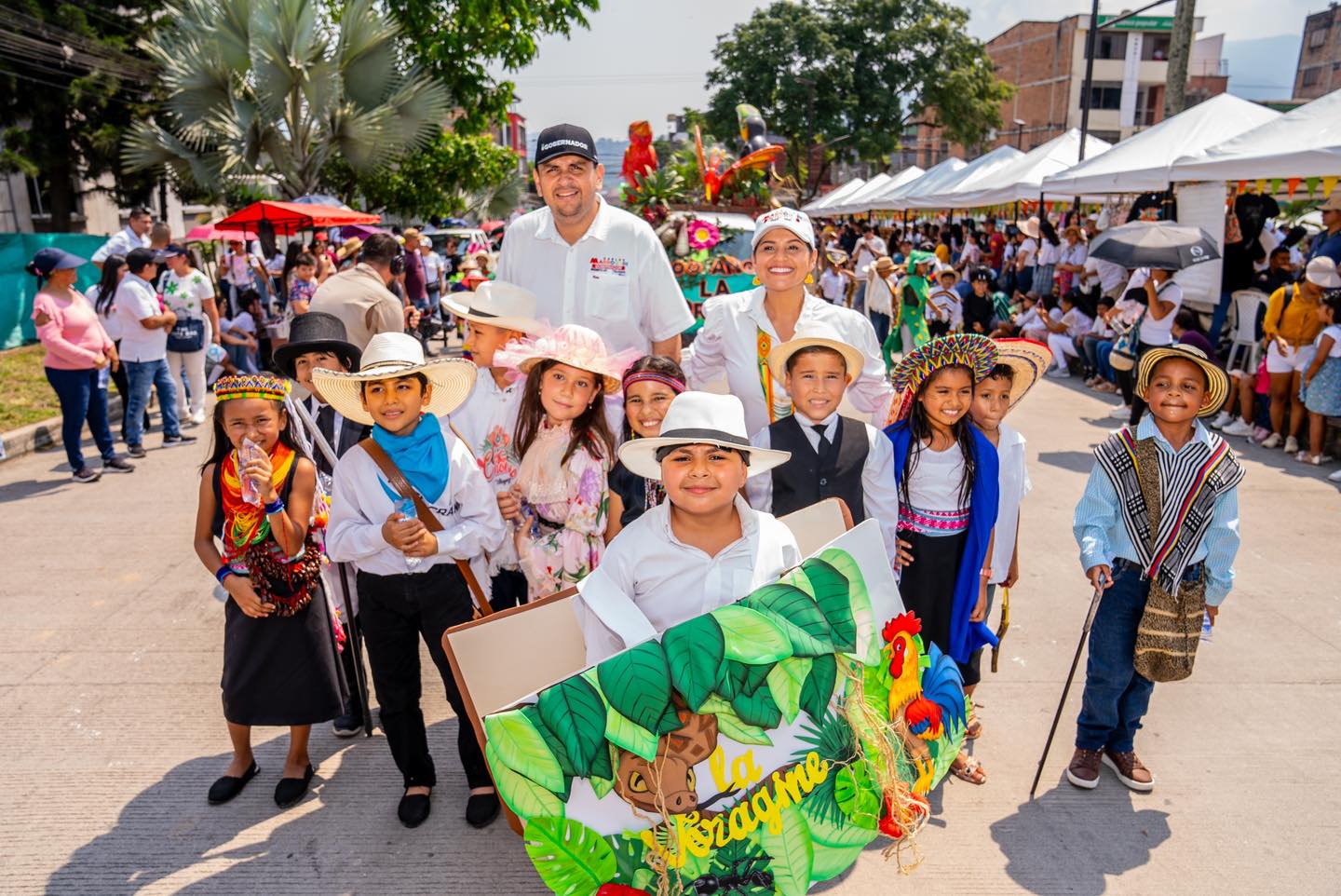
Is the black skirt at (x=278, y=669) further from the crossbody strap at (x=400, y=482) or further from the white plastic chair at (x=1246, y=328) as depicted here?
the white plastic chair at (x=1246, y=328)

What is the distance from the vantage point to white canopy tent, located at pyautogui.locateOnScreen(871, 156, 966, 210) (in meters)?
19.5

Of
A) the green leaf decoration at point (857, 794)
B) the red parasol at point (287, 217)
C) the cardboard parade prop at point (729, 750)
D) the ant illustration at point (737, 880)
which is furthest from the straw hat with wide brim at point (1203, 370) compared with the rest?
the red parasol at point (287, 217)

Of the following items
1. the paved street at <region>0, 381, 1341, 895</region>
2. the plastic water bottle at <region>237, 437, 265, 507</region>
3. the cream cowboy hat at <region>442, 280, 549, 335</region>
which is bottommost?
the paved street at <region>0, 381, 1341, 895</region>

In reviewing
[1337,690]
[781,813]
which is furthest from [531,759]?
[1337,690]

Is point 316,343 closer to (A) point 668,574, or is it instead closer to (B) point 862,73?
(A) point 668,574

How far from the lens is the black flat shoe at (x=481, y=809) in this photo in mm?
3199

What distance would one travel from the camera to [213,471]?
10.4 ft

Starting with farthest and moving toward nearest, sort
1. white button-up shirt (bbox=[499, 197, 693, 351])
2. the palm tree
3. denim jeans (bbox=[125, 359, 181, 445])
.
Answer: the palm tree < denim jeans (bbox=[125, 359, 181, 445]) < white button-up shirt (bbox=[499, 197, 693, 351])

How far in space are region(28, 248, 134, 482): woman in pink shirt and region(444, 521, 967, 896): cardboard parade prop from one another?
6.71m

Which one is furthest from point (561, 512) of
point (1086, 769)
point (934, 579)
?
point (1086, 769)

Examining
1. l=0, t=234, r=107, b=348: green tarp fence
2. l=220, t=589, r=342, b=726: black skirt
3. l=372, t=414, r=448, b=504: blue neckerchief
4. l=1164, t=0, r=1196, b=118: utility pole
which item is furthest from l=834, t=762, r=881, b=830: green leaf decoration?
l=0, t=234, r=107, b=348: green tarp fence

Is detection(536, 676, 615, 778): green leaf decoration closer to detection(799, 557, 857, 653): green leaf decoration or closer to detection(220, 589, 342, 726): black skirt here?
detection(799, 557, 857, 653): green leaf decoration

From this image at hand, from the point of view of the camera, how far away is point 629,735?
209 centimetres

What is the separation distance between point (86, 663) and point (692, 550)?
365 cm
